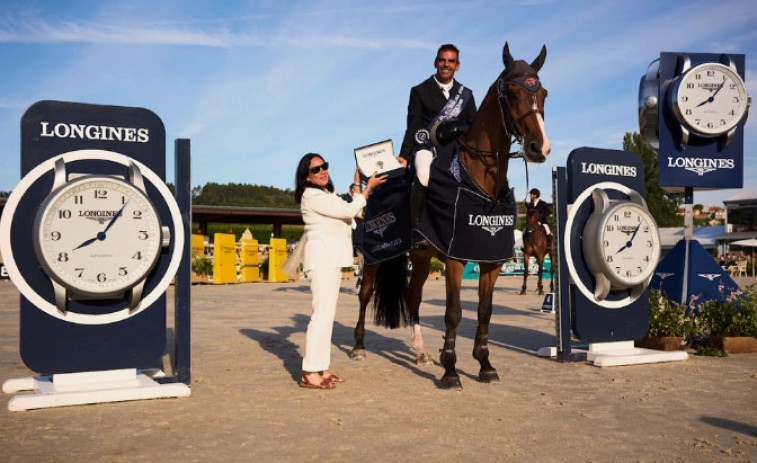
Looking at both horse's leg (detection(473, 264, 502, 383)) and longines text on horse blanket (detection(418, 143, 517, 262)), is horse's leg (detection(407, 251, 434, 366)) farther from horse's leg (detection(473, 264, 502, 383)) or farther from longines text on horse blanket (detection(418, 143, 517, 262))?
longines text on horse blanket (detection(418, 143, 517, 262))

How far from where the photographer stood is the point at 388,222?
6.93 meters

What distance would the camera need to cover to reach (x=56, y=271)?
4.70 meters

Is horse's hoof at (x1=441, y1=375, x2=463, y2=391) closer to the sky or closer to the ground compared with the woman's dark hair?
closer to the ground

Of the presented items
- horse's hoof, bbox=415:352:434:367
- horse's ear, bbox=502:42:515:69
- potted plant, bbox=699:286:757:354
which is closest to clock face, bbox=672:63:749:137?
potted plant, bbox=699:286:757:354

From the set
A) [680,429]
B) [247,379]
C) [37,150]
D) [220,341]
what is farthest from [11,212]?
[680,429]

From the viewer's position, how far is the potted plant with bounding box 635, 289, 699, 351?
735cm

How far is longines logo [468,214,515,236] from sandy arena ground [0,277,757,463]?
1383 millimetres

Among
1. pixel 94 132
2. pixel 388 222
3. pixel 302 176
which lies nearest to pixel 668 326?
pixel 388 222

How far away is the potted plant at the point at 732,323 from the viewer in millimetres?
7254

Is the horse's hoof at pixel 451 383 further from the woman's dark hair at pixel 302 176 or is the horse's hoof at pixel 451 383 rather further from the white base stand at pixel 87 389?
the white base stand at pixel 87 389

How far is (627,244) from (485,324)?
214 cm

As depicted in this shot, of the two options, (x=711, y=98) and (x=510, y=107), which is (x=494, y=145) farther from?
(x=711, y=98)

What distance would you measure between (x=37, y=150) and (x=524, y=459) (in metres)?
4.20

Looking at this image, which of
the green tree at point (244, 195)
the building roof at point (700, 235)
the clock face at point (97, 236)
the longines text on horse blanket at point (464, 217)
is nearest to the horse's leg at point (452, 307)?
A: the longines text on horse blanket at point (464, 217)
